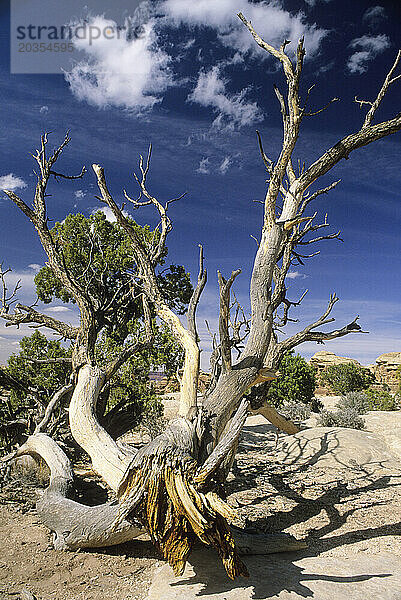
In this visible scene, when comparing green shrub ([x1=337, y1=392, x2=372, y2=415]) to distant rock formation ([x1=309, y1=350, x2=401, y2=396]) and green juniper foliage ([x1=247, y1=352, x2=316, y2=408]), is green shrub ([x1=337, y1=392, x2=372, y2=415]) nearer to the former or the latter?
green juniper foliage ([x1=247, y1=352, x2=316, y2=408])

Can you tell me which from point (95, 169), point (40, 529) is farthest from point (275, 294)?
point (40, 529)

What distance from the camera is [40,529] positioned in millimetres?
5012

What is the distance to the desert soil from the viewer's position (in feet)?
12.2

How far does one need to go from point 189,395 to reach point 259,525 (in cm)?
197

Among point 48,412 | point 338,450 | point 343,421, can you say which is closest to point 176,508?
point 48,412

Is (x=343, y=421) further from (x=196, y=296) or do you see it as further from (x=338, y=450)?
(x=196, y=296)

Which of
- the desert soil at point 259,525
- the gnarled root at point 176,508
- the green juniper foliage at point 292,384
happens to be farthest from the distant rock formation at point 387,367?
the gnarled root at point 176,508

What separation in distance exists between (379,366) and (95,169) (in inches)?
1510


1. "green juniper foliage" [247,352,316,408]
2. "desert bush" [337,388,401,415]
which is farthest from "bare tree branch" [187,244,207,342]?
"desert bush" [337,388,401,415]

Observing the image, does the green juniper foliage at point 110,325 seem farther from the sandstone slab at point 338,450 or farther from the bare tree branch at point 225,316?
the bare tree branch at point 225,316

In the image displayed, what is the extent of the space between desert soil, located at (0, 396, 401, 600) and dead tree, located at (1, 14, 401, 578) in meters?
0.32

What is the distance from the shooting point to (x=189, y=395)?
496 centimetres

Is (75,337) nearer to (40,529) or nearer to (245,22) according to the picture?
(40,529)

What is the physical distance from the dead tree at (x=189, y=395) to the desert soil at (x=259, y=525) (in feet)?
1.04
